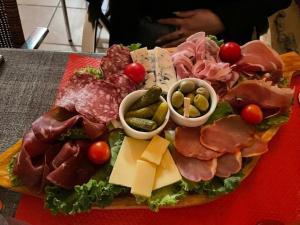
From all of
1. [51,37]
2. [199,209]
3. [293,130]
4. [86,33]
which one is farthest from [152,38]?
[51,37]

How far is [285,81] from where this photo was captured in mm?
1127

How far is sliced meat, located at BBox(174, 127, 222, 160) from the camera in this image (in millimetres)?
916

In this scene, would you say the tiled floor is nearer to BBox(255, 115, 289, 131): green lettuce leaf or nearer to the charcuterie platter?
the charcuterie platter

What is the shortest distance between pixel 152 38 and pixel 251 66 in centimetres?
49

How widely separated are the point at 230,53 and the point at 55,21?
1.66 m

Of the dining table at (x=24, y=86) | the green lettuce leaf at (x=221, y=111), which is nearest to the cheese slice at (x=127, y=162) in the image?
the green lettuce leaf at (x=221, y=111)

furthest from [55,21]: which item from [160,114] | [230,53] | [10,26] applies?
[160,114]

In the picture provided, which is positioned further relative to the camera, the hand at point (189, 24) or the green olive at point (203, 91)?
the hand at point (189, 24)

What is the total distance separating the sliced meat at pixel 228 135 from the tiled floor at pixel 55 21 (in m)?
1.43

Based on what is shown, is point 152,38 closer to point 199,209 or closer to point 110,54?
point 110,54

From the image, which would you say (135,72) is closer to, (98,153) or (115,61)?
(115,61)

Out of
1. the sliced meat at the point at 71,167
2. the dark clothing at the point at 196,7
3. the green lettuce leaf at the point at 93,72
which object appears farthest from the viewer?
the dark clothing at the point at 196,7

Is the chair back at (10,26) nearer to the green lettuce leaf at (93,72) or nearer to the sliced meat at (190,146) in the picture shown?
the green lettuce leaf at (93,72)

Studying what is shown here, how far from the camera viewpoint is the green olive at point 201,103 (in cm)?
95
